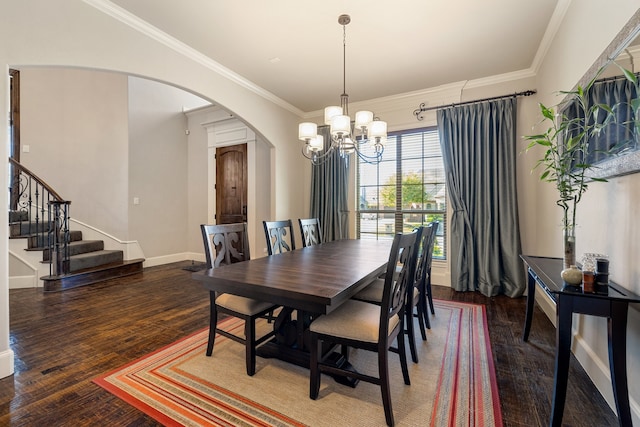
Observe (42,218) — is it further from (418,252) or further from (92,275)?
(418,252)

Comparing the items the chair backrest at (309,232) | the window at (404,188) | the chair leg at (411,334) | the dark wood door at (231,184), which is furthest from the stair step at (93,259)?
the chair leg at (411,334)

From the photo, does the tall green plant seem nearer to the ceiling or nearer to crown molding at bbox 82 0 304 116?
the ceiling

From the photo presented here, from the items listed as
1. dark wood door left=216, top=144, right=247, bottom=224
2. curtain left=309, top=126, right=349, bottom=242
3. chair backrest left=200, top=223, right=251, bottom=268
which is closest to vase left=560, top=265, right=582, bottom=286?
chair backrest left=200, top=223, right=251, bottom=268

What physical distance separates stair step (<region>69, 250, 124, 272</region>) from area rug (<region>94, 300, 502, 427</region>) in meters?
3.12

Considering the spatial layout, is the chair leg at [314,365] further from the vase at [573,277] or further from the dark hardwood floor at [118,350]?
the vase at [573,277]

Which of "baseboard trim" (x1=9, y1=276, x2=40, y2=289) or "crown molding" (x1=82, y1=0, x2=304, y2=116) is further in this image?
"baseboard trim" (x1=9, y1=276, x2=40, y2=289)

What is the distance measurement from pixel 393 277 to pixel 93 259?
16.3 feet

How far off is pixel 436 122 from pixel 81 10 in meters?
3.89

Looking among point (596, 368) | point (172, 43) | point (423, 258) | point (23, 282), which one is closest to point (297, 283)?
point (423, 258)

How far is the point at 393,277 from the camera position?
Result: 1.46 meters

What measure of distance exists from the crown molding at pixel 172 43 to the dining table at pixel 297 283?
7.54 ft

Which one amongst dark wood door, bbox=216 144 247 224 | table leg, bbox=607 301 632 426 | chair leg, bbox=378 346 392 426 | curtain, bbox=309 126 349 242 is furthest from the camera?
dark wood door, bbox=216 144 247 224

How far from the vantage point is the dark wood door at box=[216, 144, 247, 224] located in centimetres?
542

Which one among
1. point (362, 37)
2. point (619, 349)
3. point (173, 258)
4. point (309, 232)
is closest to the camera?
point (619, 349)
